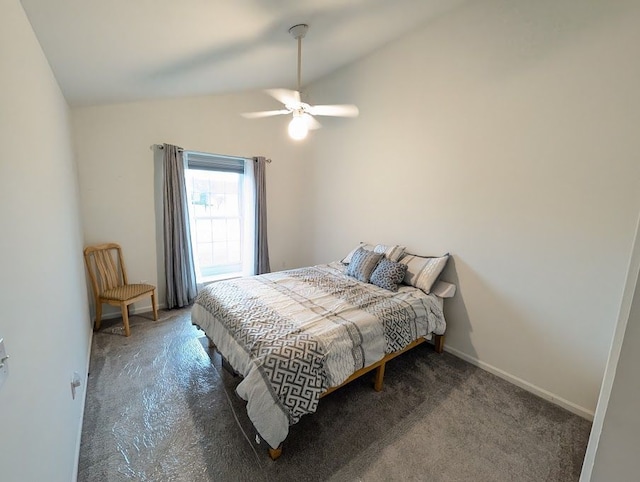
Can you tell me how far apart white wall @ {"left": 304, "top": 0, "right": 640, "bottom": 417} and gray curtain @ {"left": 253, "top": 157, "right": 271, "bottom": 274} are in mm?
1731

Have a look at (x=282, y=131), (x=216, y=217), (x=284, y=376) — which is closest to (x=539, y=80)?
(x=284, y=376)

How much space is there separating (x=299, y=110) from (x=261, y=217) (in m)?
2.06

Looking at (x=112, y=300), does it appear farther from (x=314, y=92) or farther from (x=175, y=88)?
(x=314, y=92)

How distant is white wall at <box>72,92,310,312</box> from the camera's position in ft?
9.42

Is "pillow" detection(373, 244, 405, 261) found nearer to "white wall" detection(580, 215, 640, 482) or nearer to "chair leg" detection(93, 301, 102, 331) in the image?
"white wall" detection(580, 215, 640, 482)

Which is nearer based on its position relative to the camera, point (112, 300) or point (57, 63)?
point (57, 63)

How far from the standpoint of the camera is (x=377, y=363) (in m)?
2.03

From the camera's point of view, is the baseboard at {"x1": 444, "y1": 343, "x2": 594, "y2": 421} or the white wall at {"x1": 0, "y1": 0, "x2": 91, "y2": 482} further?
the baseboard at {"x1": 444, "y1": 343, "x2": 594, "y2": 421}

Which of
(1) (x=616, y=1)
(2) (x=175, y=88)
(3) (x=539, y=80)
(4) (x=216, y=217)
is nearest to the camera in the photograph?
(1) (x=616, y=1)

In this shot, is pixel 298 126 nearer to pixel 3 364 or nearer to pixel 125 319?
pixel 3 364

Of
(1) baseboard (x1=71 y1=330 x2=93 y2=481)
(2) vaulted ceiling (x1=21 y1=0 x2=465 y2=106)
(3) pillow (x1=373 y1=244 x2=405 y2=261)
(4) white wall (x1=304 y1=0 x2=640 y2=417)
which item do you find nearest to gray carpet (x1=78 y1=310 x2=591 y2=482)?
(1) baseboard (x1=71 y1=330 x2=93 y2=481)

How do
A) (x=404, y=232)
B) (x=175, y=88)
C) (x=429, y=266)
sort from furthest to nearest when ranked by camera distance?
(x=404, y=232) < (x=175, y=88) < (x=429, y=266)

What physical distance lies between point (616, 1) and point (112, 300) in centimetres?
456

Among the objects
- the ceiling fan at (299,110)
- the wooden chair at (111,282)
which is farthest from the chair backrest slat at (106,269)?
the ceiling fan at (299,110)
